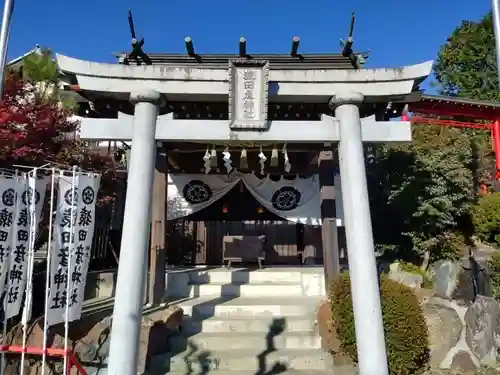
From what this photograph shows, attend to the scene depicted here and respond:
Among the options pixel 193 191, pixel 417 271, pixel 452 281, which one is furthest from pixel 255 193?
pixel 452 281

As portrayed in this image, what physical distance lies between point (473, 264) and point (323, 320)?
4.44 meters

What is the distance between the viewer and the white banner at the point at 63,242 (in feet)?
20.0

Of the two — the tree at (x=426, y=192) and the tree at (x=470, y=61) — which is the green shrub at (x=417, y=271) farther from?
the tree at (x=470, y=61)

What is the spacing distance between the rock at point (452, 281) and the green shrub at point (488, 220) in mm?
1766

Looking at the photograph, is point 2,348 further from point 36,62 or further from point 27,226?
point 36,62

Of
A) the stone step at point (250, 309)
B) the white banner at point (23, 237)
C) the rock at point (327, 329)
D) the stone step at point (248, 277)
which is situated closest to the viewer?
the white banner at point (23, 237)

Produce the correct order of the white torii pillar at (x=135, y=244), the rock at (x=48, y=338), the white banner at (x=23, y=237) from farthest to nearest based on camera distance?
the rock at (x=48, y=338) < the white banner at (x=23, y=237) < the white torii pillar at (x=135, y=244)

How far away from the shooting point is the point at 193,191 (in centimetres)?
1161

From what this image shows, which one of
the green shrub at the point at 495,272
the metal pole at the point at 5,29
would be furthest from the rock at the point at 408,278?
the metal pole at the point at 5,29

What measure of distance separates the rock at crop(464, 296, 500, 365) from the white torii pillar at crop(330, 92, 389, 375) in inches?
130

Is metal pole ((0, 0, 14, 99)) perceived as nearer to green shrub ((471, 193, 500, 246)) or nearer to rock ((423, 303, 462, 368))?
rock ((423, 303, 462, 368))

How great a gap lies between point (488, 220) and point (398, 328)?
574cm

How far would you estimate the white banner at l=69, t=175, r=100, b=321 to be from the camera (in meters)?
6.29

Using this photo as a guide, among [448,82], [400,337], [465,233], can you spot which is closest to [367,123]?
[400,337]
